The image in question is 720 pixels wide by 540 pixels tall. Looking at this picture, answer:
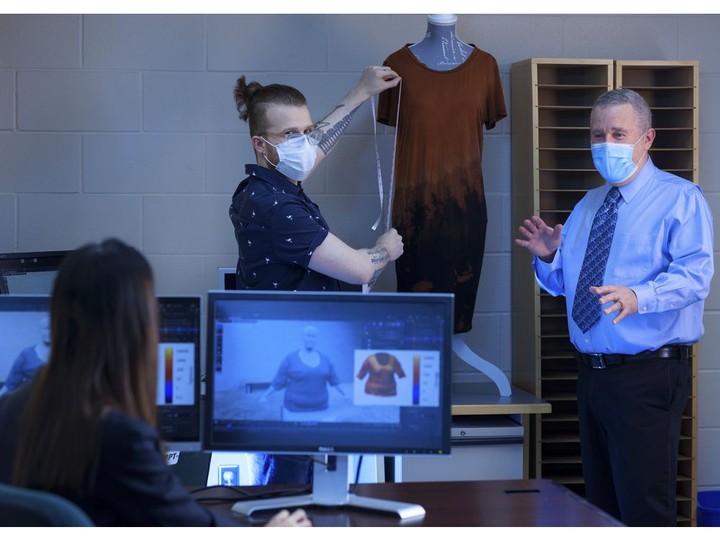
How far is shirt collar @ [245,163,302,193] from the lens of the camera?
2521mm

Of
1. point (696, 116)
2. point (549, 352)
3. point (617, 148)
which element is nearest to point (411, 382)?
point (617, 148)

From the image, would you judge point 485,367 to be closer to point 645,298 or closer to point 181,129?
point 645,298

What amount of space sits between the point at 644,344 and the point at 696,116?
1.20m

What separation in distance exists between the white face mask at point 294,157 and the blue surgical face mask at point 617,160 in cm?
90

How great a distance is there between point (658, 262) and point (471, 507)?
118cm

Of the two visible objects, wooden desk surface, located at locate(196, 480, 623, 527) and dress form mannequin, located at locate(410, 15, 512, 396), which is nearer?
wooden desk surface, located at locate(196, 480, 623, 527)

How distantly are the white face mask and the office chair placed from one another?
1.57m

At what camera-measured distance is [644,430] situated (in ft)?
8.67

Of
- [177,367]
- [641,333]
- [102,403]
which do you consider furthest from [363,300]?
[641,333]

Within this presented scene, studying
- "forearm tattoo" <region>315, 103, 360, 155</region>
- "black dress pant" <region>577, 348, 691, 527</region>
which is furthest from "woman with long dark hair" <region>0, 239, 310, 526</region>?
"black dress pant" <region>577, 348, 691, 527</region>

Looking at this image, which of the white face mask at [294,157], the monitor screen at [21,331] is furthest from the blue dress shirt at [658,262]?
the monitor screen at [21,331]

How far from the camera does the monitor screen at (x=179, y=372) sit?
5.80 feet

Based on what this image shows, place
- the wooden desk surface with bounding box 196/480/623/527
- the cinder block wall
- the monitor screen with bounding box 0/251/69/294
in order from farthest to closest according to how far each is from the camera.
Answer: the cinder block wall, the monitor screen with bounding box 0/251/69/294, the wooden desk surface with bounding box 196/480/623/527

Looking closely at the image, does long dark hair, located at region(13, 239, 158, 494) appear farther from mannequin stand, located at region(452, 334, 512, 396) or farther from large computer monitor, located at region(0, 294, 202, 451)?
mannequin stand, located at region(452, 334, 512, 396)
